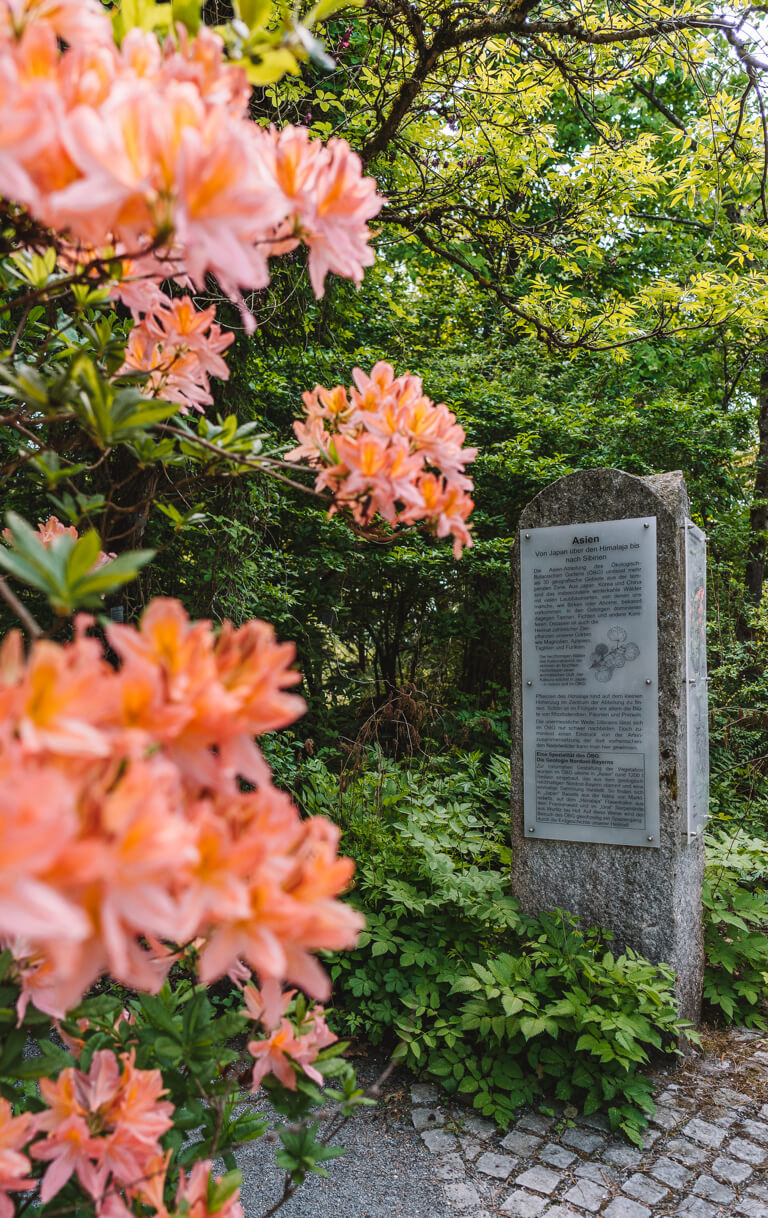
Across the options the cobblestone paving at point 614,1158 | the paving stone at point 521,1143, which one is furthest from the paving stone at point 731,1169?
the paving stone at point 521,1143

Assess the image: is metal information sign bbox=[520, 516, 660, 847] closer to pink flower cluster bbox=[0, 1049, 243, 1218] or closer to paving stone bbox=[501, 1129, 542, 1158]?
paving stone bbox=[501, 1129, 542, 1158]

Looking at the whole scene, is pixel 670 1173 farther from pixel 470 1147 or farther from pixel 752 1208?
pixel 470 1147

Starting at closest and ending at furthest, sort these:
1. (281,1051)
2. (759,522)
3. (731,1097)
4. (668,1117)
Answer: (281,1051) < (668,1117) < (731,1097) < (759,522)

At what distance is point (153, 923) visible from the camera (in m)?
0.44

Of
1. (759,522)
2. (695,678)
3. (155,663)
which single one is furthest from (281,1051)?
(759,522)

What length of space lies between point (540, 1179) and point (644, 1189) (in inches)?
12.0

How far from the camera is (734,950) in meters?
3.49

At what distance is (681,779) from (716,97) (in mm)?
3321

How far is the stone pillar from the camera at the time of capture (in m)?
3.09

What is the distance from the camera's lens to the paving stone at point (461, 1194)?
7.53ft

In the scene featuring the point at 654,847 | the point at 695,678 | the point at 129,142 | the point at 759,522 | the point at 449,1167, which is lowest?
the point at 449,1167

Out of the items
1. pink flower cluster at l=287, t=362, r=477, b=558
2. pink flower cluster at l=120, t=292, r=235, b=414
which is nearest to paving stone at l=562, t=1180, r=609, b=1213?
pink flower cluster at l=287, t=362, r=477, b=558

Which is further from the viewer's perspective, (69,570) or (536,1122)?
(536,1122)

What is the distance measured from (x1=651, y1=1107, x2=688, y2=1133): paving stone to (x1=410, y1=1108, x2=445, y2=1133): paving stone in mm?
731
